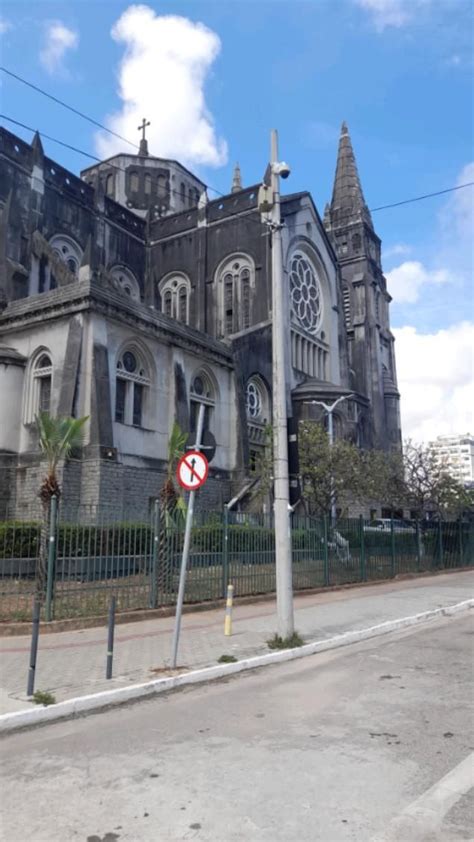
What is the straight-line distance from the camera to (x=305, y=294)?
1713 inches

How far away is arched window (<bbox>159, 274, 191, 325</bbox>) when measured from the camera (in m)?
42.6

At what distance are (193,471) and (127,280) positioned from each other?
36162mm

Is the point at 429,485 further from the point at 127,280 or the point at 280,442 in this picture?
the point at 127,280

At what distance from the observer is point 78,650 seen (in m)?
9.30

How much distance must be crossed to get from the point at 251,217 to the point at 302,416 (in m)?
12.7

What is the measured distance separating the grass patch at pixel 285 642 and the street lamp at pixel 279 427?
7 cm

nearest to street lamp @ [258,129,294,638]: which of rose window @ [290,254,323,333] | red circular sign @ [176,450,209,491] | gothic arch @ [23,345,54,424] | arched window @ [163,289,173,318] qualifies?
red circular sign @ [176,450,209,491]

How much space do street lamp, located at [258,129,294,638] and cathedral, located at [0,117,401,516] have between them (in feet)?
0.77

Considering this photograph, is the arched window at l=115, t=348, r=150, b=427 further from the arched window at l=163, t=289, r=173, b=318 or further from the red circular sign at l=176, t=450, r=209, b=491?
the arched window at l=163, t=289, r=173, b=318

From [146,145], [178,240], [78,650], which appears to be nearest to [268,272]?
[178,240]

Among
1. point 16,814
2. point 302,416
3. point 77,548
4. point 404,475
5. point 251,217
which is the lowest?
point 16,814

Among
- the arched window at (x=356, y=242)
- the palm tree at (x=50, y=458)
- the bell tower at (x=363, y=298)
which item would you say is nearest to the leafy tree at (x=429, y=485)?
the palm tree at (x=50, y=458)

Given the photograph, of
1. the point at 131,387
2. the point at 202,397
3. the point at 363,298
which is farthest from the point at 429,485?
the point at 363,298

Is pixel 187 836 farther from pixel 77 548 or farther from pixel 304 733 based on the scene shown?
pixel 77 548
